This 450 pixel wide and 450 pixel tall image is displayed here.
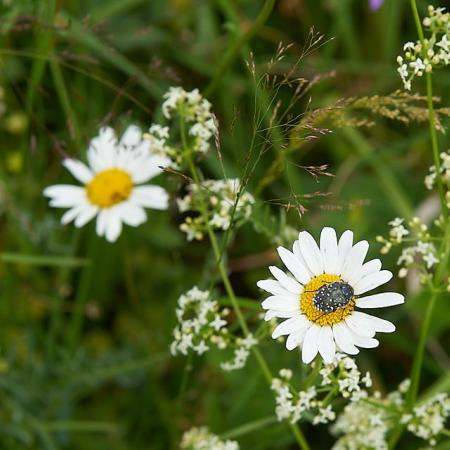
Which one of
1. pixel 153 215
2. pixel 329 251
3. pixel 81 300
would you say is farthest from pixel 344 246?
pixel 153 215

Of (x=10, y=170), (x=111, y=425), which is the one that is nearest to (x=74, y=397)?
(x=111, y=425)

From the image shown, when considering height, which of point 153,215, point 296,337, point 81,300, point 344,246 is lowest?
point 296,337

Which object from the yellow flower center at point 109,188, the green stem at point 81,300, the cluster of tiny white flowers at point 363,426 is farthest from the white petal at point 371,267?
the green stem at point 81,300

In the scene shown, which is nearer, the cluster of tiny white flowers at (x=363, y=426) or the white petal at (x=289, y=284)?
the white petal at (x=289, y=284)

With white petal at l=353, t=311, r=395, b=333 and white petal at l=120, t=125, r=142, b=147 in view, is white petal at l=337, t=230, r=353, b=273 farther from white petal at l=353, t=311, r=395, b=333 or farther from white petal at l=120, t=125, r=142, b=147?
white petal at l=120, t=125, r=142, b=147

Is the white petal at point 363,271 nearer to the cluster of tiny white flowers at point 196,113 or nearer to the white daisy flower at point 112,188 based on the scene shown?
the cluster of tiny white flowers at point 196,113

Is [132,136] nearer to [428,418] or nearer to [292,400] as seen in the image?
[292,400]
